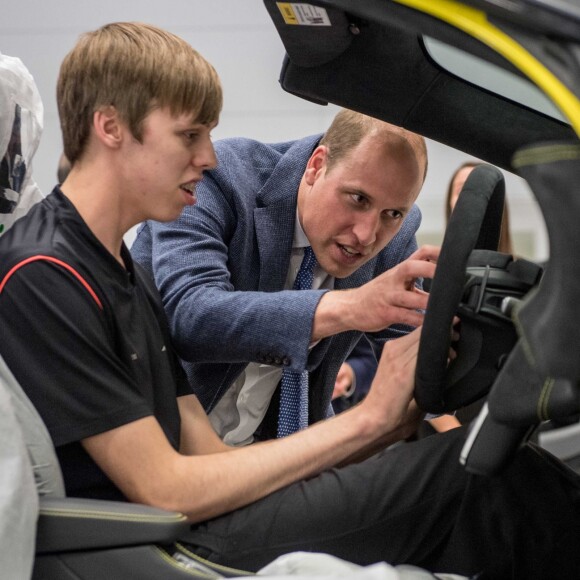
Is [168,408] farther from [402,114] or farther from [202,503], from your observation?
[402,114]

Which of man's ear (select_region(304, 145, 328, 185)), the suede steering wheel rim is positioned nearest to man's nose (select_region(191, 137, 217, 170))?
the suede steering wheel rim

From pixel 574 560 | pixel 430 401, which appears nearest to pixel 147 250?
pixel 430 401

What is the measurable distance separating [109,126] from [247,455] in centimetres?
55

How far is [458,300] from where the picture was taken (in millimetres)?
1366

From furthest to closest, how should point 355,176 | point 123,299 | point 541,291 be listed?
point 355,176, point 123,299, point 541,291

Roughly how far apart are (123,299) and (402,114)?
54 centimetres

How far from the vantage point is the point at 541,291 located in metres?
1.12

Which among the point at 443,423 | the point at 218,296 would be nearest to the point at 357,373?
the point at 443,423

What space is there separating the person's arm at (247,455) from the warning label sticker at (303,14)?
0.52 meters

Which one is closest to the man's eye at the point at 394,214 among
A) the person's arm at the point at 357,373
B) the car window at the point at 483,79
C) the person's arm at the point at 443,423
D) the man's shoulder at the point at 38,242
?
the car window at the point at 483,79

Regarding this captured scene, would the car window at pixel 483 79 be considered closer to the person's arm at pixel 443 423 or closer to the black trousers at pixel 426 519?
the black trousers at pixel 426 519

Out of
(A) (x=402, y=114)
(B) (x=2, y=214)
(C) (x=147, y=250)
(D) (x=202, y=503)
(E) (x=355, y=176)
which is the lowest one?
(D) (x=202, y=503)

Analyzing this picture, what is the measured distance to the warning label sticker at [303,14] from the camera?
1.36 metres

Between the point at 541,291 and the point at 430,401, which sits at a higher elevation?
the point at 541,291
